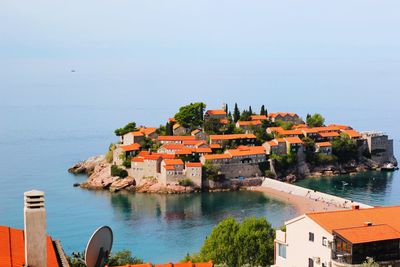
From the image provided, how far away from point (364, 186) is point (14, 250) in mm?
43268

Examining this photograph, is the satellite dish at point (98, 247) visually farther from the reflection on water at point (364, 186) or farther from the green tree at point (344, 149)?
the green tree at point (344, 149)

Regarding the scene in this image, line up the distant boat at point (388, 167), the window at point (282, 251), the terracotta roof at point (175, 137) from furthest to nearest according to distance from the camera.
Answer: the distant boat at point (388, 167) → the terracotta roof at point (175, 137) → the window at point (282, 251)

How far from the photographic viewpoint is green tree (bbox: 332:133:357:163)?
56.9 metres

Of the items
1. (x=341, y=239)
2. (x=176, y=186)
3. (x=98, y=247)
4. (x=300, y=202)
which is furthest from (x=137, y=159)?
(x=98, y=247)

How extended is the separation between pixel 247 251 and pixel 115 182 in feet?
90.0

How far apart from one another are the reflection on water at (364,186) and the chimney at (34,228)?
37306 mm

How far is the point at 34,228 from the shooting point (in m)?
8.19

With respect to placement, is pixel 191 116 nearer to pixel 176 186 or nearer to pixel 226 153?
pixel 226 153

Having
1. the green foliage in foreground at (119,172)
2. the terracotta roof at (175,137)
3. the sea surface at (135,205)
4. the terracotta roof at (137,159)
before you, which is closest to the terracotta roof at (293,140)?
the sea surface at (135,205)

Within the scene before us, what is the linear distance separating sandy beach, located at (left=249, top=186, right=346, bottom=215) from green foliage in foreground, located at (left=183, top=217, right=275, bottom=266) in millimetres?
16470

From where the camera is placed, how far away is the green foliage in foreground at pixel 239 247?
23094mm

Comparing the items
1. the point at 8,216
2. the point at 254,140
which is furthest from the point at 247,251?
the point at 254,140

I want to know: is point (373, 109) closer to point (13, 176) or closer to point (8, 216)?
point (13, 176)

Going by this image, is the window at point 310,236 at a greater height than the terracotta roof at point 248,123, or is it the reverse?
the terracotta roof at point 248,123
